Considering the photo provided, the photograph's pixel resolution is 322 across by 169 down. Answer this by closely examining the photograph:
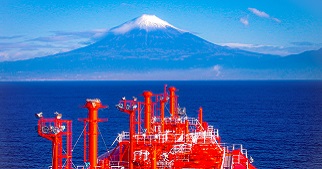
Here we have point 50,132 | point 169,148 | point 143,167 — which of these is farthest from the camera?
point 169,148

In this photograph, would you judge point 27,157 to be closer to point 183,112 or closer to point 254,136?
point 183,112

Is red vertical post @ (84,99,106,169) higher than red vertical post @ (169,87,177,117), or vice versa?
red vertical post @ (169,87,177,117)

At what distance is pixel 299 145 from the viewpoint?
87.1 meters

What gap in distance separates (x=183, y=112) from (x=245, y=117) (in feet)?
239

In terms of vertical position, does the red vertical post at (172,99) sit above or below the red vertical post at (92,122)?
above

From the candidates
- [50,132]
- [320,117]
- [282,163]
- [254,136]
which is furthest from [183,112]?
[320,117]

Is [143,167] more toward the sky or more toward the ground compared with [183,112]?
more toward the ground

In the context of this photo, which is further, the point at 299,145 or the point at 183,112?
the point at 299,145

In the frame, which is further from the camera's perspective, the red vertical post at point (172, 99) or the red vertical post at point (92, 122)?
the red vertical post at point (172, 99)

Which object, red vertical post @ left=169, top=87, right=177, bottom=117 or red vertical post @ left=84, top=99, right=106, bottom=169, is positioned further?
red vertical post @ left=169, top=87, right=177, bottom=117

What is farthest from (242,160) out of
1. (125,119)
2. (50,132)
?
(125,119)

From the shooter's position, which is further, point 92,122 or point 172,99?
point 172,99

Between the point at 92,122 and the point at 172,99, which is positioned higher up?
the point at 172,99

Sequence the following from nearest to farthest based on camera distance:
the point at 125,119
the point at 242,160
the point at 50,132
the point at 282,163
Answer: the point at 50,132 → the point at 242,160 → the point at 282,163 → the point at 125,119
